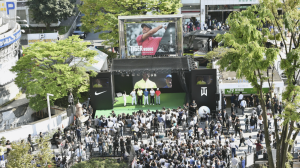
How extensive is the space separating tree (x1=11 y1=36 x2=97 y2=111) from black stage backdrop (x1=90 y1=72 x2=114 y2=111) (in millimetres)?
647

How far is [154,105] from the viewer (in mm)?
35281

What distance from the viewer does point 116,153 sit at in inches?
1099

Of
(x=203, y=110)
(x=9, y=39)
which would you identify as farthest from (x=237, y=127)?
(x=9, y=39)

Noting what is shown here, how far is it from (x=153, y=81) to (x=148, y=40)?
405cm

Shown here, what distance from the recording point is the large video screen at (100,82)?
34500 mm

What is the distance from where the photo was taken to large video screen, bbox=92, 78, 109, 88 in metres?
34.5

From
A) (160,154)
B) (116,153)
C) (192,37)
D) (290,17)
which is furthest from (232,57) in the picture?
(192,37)

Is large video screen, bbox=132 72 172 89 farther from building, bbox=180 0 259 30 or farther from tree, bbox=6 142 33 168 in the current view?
building, bbox=180 0 259 30

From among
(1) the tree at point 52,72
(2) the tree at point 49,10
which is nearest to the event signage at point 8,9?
(1) the tree at point 52,72

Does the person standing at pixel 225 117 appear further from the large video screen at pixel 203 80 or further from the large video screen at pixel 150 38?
the large video screen at pixel 150 38

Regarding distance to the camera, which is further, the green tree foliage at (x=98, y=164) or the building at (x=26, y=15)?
the building at (x=26, y=15)

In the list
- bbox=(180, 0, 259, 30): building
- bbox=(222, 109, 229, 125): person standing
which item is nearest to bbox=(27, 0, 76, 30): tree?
bbox=(180, 0, 259, 30): building

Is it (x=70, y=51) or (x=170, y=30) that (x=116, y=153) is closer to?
(x=70, y=51)

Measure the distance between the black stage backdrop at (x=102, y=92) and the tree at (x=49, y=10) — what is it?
23158 mm
